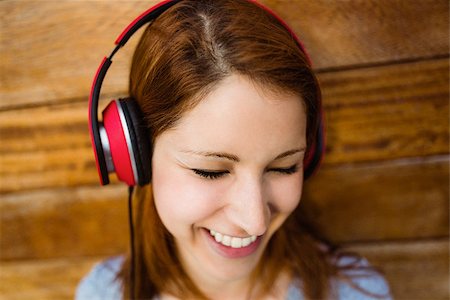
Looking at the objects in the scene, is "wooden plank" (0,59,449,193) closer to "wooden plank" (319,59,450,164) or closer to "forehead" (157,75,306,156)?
"wooden plank" (319,59,450,164)

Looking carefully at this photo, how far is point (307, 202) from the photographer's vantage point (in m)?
1.28

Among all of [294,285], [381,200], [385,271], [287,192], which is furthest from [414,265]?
[287,192]

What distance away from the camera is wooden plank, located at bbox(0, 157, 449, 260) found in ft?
4.08

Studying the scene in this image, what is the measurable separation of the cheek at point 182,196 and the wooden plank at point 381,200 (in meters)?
0.42

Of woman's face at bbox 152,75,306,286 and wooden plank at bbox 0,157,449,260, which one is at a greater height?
woman's face at bbox 152,75,306,286

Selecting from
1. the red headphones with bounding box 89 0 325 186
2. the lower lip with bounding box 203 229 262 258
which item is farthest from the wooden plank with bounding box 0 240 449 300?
the red headphones with bounding box 89 0 325 186

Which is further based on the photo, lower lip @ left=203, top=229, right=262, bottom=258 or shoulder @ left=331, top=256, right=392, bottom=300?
shoulder @ left=331, top=256, right=392, bottom=300

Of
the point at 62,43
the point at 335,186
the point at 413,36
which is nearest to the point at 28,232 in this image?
the point at 62,43

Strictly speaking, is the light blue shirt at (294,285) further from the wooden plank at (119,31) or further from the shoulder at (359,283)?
the wooden plank at (119,31)

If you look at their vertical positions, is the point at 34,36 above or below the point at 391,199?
above

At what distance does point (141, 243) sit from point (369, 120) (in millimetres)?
595

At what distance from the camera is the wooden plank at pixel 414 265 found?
1.31 m

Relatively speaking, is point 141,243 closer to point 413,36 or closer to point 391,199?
point 391,199

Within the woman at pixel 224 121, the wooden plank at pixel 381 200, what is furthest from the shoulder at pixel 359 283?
the woman at pixel 224 121
